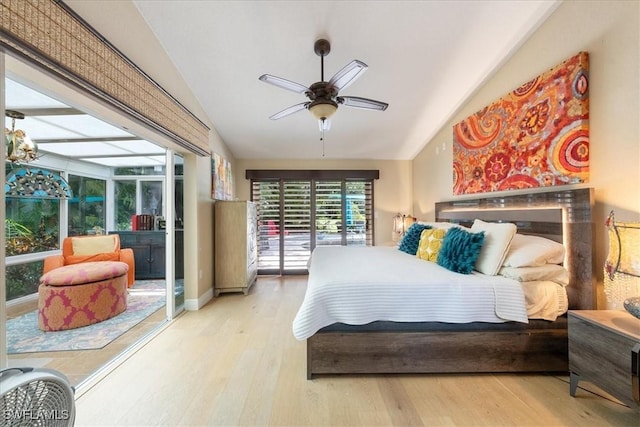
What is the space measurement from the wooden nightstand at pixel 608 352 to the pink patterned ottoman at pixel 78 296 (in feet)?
13.4

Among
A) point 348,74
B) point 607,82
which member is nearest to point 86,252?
point 348,74

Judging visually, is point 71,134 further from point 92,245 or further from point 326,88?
point 326,88

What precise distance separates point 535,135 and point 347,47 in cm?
185

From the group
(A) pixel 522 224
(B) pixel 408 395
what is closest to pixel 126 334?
(B) pixel 408 395

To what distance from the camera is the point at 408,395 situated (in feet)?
5.34

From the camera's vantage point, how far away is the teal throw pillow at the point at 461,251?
6.51 ft

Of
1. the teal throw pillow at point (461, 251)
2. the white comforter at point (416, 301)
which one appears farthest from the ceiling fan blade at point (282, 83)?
the teal throw pillow at point (461, 251)

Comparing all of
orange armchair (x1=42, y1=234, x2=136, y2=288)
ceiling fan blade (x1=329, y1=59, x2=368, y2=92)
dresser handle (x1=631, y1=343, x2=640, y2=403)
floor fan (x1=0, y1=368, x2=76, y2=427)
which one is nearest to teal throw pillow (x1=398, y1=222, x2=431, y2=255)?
dresser handle (x1=631, y1=343, x2=640, y2=403)

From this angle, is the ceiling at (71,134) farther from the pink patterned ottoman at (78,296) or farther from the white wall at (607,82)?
the white wall at (607,82)

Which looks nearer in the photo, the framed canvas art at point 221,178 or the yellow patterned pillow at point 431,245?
the yellow patterned pillow at point 431,245

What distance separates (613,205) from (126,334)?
163 inches

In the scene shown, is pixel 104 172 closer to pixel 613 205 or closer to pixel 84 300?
pixel 84 300

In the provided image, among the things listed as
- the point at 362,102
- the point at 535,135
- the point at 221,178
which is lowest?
the point at 221,178

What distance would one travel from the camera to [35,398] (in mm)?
790
